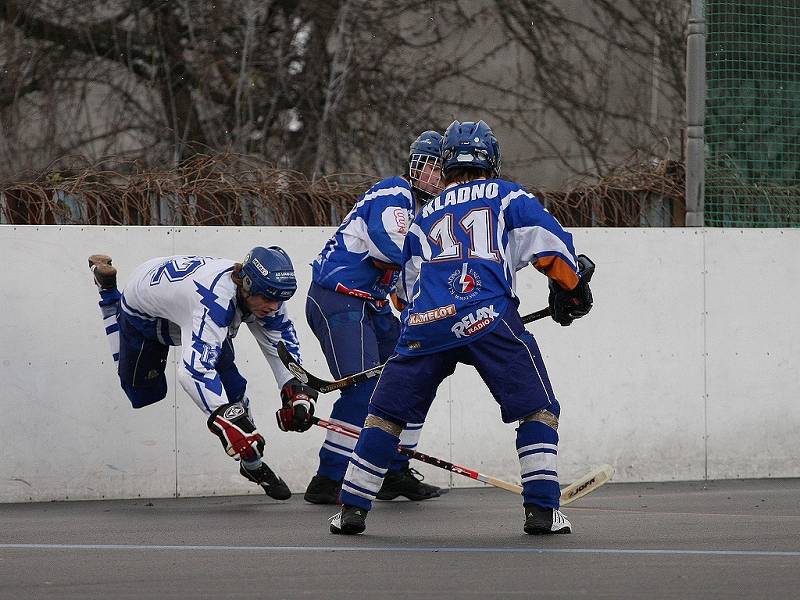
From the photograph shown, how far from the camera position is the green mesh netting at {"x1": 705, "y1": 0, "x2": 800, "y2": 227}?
29.1 ft

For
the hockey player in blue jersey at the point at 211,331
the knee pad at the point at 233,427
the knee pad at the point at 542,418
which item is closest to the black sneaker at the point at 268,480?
the hockey player in blue jersey at the point at 211,331

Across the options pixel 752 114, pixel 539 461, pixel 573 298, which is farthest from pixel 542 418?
pixel 752 114

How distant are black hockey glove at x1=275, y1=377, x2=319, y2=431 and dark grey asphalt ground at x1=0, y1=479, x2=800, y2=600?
1.29ft

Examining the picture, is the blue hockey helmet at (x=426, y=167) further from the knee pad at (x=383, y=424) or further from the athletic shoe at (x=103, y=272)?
the knee pad at (x=383, y=424)

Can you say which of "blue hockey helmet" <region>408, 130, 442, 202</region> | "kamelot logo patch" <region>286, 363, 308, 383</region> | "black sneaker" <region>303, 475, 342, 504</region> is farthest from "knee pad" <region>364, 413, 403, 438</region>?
"blue hockey helmet" <region>408, 130, 442, 202</region>

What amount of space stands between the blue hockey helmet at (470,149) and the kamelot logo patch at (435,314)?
586 mm

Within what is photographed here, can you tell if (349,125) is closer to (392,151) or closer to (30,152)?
(392,151)

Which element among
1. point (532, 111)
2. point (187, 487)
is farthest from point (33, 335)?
point (532, 111)

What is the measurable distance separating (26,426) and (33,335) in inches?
17.9

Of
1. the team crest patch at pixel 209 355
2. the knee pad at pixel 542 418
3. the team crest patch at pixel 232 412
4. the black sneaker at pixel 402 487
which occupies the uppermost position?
the team crest patch at pixel 209 355

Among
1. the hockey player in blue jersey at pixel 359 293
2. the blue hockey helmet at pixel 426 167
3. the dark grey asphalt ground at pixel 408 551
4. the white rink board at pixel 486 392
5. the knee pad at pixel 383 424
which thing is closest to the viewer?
the dark grey asphalt ground at pixel 408 551

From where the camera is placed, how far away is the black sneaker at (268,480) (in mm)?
7117

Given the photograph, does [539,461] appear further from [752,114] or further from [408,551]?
[752,114]

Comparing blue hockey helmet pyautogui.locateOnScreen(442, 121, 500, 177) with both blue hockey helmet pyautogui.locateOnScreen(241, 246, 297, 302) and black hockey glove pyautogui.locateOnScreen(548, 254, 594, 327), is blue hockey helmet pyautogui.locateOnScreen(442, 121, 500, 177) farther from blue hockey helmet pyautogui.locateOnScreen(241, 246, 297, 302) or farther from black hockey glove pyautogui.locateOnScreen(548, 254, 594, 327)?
blue hockey helmet pyautogui.locateOnScreen(241, 246, 297, 302)
